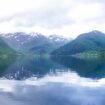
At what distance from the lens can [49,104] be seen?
3912cm

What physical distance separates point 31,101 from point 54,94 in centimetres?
784

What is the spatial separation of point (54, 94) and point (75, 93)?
385cm

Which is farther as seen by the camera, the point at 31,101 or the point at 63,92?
the point at 63,92

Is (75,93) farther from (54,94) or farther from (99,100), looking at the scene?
(99,100)

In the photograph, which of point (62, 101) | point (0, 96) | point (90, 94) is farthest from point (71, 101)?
point (0, 96)

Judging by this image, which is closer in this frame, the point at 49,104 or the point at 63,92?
the point at 49,104

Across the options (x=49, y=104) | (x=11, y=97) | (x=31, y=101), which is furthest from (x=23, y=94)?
(x=49, y=104)

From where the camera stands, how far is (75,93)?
164 ft

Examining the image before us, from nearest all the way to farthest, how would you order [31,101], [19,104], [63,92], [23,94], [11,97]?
[19,104] < [31,101] < [11,97] < [23,94] < [63,92]

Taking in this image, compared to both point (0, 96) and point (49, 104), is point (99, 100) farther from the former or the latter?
point (0, 96)

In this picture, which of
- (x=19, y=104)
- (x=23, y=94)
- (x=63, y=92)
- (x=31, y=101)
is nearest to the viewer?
(x=19, y=104)

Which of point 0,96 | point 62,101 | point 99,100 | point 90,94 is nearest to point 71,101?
point 62,101

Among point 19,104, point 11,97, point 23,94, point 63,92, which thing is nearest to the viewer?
point 19,104

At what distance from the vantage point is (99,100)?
4266cm
